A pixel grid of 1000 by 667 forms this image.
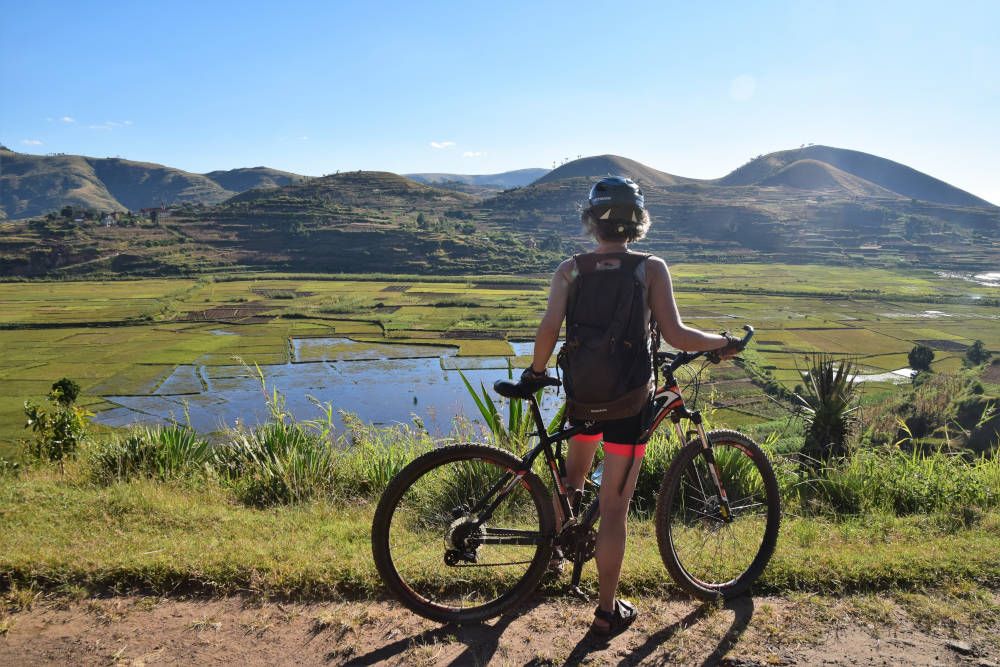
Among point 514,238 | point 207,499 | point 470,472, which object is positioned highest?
point 514,238

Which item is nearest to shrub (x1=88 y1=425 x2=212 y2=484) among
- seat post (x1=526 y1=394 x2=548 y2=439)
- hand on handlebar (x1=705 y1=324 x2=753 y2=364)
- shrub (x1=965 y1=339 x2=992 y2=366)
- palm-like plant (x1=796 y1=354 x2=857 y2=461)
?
seat post (x1=526 y1=394 x2=548 y2=439)

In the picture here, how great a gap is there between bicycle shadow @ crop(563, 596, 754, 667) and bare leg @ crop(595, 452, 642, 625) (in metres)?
0.19

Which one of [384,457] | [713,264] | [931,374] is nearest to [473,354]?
[931,374]

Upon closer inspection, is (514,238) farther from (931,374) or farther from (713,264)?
(931,374)

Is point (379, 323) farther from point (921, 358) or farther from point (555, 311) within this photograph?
point (555, 311)

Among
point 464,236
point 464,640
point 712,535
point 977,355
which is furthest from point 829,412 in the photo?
point 464,236

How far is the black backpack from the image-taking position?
2.79m

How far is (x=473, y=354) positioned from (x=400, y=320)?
698 inches

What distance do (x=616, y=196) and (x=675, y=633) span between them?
2.01m

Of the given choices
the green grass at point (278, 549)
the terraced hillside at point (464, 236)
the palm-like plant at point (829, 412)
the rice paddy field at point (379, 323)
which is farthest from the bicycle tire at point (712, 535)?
the terraced hillside at point (464, 236)

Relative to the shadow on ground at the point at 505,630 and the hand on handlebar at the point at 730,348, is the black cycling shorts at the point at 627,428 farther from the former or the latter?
the shadow on ground at the point at 505,630

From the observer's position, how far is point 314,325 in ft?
211

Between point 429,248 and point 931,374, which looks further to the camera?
point 429,248

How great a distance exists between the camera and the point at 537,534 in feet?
10.2
